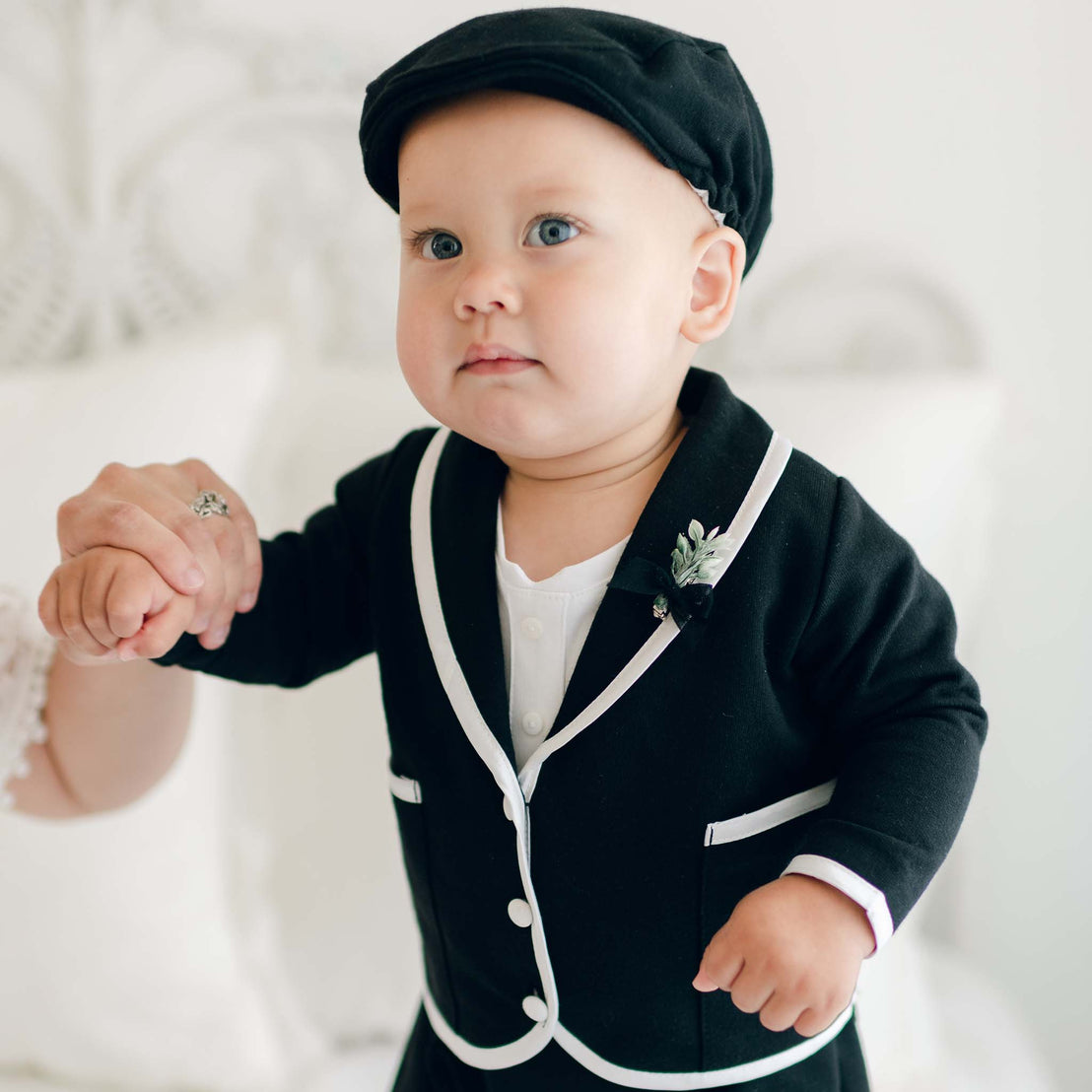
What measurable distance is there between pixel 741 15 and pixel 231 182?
61cm

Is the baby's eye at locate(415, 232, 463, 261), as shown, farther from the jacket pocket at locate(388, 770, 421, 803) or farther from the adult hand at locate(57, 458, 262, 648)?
the jacket pocket at locate(388, 770, 421, 803)

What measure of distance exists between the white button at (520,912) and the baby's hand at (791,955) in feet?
0.40

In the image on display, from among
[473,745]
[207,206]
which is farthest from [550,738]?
[207,206]

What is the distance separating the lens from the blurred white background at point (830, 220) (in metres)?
1.15

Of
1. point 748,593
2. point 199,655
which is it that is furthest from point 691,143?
point 199,655

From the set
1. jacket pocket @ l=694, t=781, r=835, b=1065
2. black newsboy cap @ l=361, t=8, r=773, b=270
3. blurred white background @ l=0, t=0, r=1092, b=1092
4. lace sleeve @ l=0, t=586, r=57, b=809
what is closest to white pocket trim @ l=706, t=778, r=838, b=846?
jacket pocket @ l=694, t=781, r=835, b=1065

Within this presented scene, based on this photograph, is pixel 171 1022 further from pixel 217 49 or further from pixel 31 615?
pixel 217 49

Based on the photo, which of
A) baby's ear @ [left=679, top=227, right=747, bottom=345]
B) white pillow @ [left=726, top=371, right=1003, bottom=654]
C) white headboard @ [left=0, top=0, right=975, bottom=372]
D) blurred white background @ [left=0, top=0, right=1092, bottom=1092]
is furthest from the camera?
white headboard @ [left=0, top=0, right=975, bottom=372]

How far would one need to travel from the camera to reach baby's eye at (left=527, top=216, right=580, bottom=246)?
1.85 ft

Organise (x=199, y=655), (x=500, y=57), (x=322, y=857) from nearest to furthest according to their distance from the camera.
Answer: (x=500, y=57) → (x=199, y=655) → (x=322, y=857)

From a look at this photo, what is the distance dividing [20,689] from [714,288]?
0.59 metres

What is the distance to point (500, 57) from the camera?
53 cm

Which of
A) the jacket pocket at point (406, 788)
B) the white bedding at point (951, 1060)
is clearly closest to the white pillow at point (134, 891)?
the white bedding at point (951, 1060)

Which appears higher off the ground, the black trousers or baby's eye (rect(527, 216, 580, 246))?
baby's eye (rect(527, 216, 580, 246))
